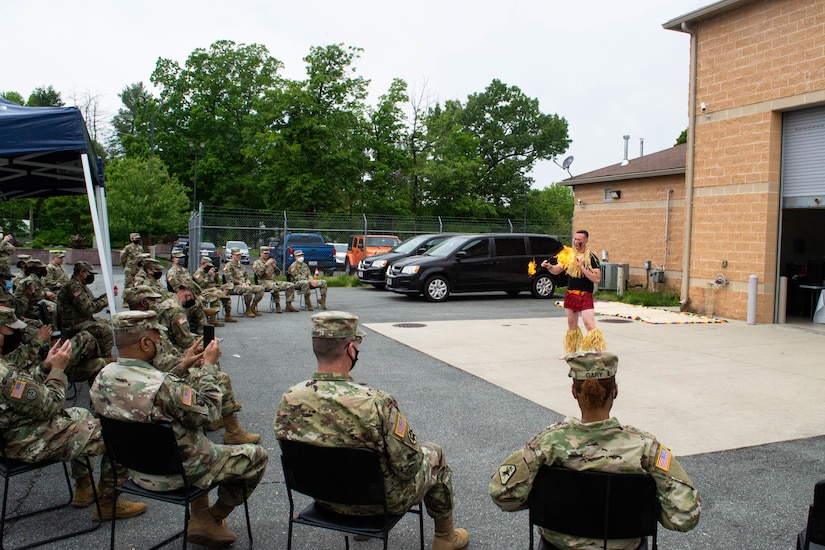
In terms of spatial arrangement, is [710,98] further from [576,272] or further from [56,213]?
[56,213]

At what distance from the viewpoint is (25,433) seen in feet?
12.0

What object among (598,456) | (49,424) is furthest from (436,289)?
(598,456)

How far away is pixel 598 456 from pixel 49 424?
307 centimetres

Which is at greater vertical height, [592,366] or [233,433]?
[592,366]

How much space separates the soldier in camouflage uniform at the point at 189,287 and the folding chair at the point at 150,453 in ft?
14.1

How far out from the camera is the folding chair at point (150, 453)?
125 inches

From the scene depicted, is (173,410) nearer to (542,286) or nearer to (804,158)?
(804,158)

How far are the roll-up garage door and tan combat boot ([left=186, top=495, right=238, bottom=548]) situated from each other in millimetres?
12396

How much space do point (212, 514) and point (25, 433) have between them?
1.15m

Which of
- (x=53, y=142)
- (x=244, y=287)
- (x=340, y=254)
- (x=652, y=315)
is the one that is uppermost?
(x=53, y=142)

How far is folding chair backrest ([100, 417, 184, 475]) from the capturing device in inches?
125

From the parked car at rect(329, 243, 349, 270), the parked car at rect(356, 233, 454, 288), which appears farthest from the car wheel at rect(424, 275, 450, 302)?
the parked car at rect(329, 243, 349, 270)

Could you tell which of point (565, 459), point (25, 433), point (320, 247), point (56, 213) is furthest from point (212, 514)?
point (56, 213)

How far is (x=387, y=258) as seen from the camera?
19.3 meters
